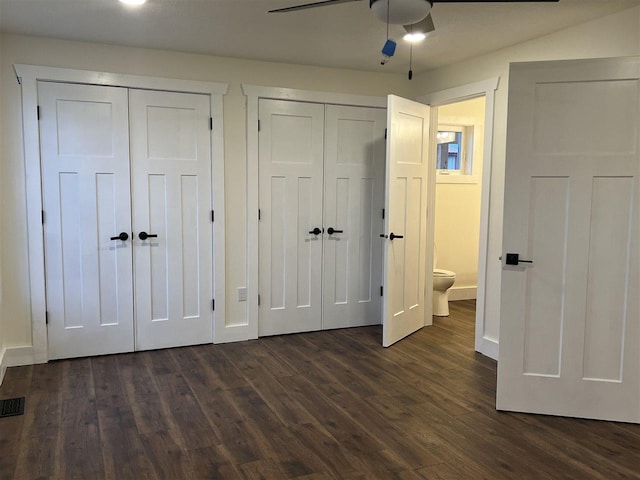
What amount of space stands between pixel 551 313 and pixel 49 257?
3484mm

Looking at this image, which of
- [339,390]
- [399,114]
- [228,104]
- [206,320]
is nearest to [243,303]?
[206,320]

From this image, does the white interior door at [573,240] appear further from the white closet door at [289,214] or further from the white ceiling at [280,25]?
the white closet door at [289,214]

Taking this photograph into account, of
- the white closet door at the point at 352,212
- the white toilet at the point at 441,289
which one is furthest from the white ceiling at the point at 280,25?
the white toilet at the point at 441,289

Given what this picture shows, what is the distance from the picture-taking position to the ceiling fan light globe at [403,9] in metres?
2.20

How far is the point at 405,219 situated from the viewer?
4.45 m

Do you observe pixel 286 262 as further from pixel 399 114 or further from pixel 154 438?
pixel 154 438

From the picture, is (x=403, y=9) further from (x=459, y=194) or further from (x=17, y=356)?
(x=459, y=194)

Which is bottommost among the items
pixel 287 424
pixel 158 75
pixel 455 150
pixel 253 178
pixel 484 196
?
pixel 287 424

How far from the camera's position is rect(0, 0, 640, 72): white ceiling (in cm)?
303

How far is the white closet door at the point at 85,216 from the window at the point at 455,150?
3724mm

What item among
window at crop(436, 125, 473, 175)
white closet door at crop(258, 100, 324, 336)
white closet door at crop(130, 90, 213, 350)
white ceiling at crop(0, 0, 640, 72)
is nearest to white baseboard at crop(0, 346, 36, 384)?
white closet door at crop(130, 90, 213, 350)

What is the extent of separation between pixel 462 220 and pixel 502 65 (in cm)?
259

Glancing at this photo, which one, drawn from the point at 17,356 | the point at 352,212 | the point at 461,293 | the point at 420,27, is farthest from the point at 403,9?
the point at 461,293

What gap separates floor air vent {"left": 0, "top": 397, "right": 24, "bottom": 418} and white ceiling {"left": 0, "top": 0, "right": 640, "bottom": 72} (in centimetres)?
239
